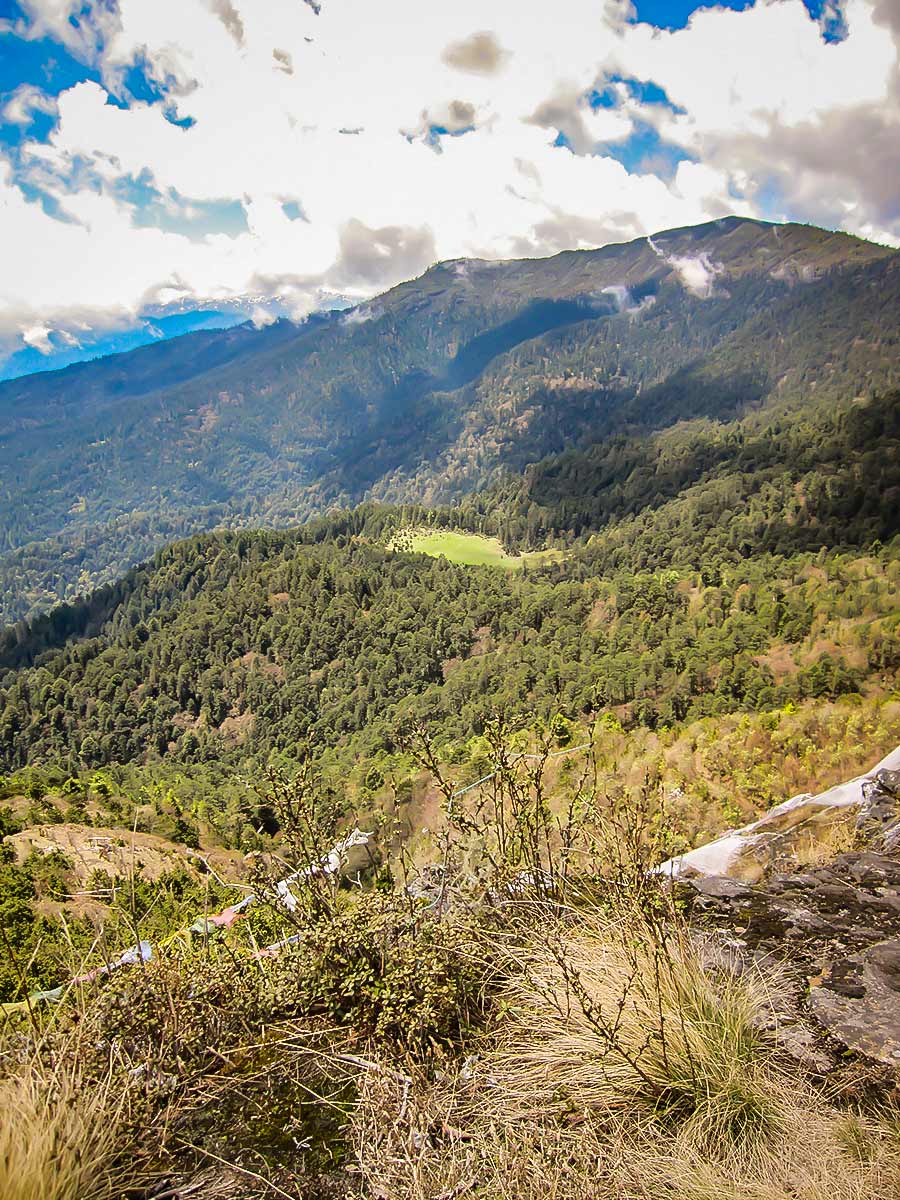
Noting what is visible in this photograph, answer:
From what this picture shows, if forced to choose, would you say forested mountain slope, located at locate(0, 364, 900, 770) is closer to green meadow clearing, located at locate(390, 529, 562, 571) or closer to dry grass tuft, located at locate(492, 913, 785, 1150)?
green meadow clearing, located at locate(390, 529, 562, 571)

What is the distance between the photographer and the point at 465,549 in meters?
165

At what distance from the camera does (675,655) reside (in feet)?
217

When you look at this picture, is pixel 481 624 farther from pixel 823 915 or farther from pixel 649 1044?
pixel 649 1044

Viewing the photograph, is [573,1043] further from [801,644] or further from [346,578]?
[346,578]

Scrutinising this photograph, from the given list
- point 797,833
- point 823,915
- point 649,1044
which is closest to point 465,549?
point 797,833

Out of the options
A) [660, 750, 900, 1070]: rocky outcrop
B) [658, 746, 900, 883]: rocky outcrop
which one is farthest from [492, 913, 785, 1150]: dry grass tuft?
[658, 746, 900, 883]: rocky outcrop

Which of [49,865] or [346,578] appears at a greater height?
[49,865]

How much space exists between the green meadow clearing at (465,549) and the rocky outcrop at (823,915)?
139 metres

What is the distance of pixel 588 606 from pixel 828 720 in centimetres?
8948

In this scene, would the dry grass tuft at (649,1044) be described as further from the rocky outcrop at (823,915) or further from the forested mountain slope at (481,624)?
the forested mountain slope at (481,624)

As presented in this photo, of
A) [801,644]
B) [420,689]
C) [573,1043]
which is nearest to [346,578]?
[420,689]

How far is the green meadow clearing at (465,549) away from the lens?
15375cm

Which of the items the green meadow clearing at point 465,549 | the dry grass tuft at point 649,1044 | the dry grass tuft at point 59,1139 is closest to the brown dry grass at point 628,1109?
the dry grass tuft at point 649,1044

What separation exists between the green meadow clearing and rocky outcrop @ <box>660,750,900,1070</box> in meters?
139
